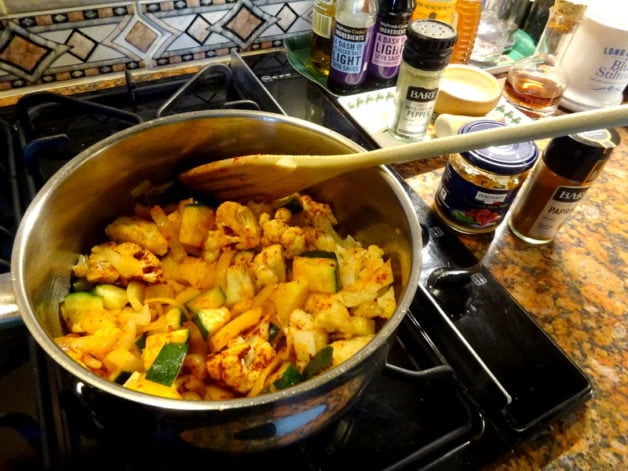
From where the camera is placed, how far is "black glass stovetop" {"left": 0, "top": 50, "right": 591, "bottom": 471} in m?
0.67

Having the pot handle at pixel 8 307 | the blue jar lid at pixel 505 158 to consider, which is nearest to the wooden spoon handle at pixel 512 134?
the blue jar lid at pixel 505 158

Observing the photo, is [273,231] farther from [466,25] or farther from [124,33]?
[466,25]

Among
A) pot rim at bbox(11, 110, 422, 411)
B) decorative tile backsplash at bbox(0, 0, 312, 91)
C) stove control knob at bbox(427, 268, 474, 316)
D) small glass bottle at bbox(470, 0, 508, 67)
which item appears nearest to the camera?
pot rim at bbox(11, 110, 422, 411)

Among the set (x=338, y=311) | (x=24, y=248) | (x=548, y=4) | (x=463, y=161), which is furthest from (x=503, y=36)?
(x=24, y=248)

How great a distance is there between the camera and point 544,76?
1293 mm

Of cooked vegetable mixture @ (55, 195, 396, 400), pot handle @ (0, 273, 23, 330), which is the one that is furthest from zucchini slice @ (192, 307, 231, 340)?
pot handle @ (0, 273, 23, 330)

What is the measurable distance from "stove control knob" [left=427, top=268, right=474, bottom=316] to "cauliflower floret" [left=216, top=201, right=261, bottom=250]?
326 mm

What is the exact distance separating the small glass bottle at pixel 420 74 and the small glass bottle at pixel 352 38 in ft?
0.51

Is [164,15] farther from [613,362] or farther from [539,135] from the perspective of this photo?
[613,362]

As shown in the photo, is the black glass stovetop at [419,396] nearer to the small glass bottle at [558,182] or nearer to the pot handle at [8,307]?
the pot handle at [8,307]

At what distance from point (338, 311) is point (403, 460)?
218mm

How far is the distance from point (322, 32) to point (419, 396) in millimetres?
940

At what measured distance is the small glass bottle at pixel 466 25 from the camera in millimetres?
1306

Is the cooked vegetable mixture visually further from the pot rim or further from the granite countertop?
the granite countertop
